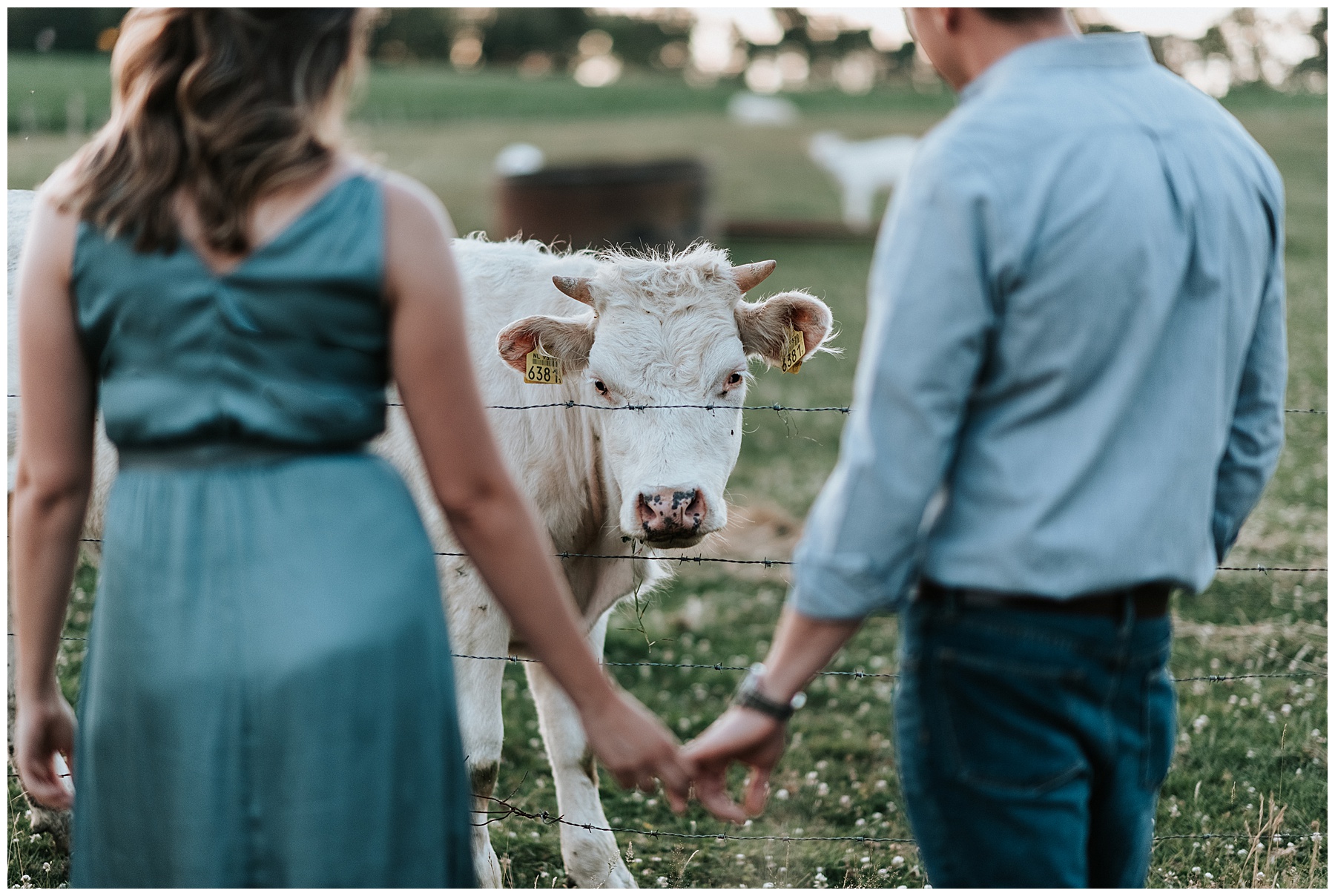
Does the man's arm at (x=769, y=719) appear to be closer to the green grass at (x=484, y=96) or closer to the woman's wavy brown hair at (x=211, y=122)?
the woman's wavy brown hair at (x=211, y=122)

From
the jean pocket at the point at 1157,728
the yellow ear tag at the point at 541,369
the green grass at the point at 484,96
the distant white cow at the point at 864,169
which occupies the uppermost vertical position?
the jean pocket at the point at 1157,728

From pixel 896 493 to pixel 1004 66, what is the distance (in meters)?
0.78

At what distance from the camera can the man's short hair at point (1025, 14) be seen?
2.18 metres

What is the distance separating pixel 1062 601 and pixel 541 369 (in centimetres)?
243

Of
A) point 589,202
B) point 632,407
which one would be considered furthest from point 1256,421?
point 589,202

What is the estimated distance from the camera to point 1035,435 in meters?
2.06

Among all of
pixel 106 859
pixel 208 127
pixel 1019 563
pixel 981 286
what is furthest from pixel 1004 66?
pixel 106 859

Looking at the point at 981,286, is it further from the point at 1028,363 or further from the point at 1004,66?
the point at 1004,66

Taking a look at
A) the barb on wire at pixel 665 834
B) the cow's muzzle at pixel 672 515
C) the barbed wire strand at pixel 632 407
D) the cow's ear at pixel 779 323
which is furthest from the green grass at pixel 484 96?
the cow's muzzle at pixel 672 515

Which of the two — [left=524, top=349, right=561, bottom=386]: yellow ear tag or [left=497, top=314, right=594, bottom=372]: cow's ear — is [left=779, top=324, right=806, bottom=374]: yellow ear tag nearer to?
[left=497, top=314, right=594, bottom=372]: cow's ear

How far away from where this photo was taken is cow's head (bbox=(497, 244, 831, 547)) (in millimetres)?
3867

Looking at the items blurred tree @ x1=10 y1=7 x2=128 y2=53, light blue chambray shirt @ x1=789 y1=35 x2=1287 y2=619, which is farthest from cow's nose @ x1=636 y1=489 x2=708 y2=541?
blurred tree @ x1=10 y1=7 x2=128 y2=53

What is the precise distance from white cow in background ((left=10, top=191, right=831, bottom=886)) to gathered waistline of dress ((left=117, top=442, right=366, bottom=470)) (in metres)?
1.72

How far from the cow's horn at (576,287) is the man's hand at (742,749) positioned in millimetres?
2108
